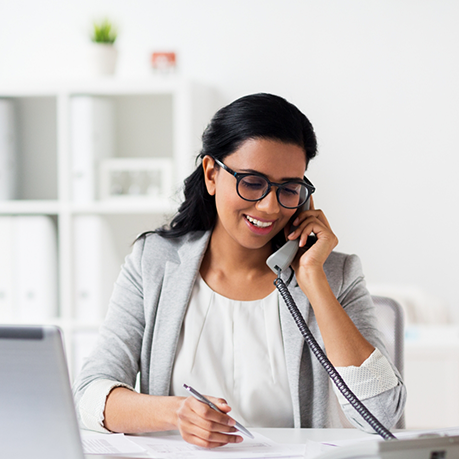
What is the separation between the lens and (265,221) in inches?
53.7

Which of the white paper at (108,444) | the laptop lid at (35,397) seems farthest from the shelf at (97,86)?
the laptop lid at (35,397)


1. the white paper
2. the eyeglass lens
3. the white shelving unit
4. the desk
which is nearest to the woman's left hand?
the eyeglass lens

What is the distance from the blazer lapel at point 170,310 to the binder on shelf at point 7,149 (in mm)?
1366

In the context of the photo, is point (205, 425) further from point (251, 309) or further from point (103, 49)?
point (103, 49)

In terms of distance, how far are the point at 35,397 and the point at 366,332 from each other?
0.86m

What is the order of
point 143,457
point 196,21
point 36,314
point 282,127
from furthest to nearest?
point 196,21
point 36,314
point 282,127
point 143,457

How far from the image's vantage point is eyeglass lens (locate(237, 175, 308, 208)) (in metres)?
1.32

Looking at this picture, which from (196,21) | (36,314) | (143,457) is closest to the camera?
(143,457)

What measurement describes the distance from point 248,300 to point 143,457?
530 mm

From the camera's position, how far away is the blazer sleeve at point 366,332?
122 cm

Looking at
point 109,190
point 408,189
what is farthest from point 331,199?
point 109,190

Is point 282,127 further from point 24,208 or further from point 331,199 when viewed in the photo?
point 24,208

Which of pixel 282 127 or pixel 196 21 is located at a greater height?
pixel 196 21

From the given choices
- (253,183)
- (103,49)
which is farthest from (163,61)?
(253,183)
